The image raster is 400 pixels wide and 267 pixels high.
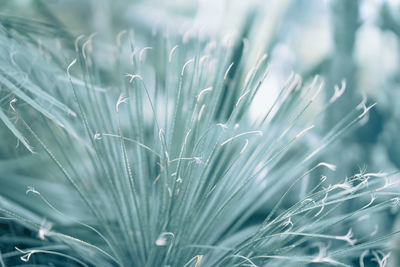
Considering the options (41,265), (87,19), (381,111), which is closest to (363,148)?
(381,111)

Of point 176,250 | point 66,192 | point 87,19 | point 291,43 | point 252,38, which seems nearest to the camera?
point 176,250

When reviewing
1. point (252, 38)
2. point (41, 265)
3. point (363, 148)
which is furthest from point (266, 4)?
point (41, 265)

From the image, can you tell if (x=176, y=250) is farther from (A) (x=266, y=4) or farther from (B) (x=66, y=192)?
(A) (x=266, y=4)

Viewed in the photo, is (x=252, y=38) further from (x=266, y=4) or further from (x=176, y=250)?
(x=176, y=250)

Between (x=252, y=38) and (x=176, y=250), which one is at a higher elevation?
(x=252, y=38)

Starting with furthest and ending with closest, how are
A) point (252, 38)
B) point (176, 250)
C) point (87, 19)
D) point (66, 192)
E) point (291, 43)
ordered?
point (87, 19)
point (291, 43)
point (252, 38)
point (66, 192)
point (176, 250)

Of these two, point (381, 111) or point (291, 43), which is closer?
point (381, 111)

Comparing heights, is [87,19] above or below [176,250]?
above

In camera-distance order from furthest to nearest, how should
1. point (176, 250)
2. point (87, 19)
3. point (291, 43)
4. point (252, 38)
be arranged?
point (87, 19), point (291, 43), point (252, 38), point (176, 250)

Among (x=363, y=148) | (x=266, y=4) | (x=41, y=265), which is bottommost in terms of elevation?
(x=41, y=265)
